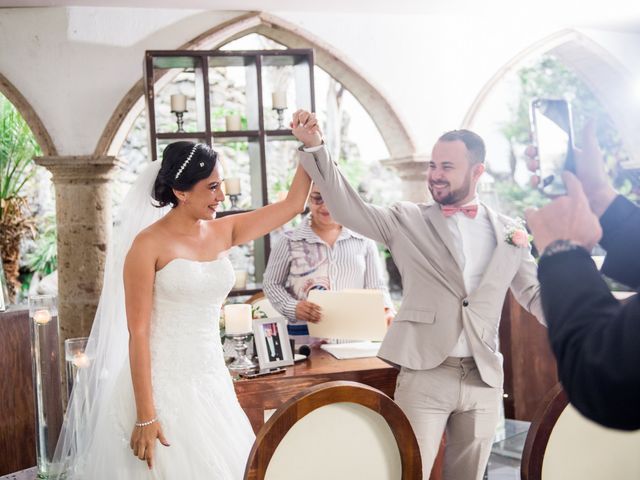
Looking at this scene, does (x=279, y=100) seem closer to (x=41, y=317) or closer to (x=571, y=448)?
(x=41, y=317)

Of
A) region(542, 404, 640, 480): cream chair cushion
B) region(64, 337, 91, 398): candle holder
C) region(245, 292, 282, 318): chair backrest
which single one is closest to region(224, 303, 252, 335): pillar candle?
region(64, 337, 91, 398): candle holder

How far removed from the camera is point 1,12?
208 inches

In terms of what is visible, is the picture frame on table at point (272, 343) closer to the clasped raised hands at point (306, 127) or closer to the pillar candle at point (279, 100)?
the clasped raised hands at point (306, 127)

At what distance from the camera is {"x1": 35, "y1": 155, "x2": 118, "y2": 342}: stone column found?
542cm

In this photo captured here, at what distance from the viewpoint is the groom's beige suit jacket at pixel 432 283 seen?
2.57m

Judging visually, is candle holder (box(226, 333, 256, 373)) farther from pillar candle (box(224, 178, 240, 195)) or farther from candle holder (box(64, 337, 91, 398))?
pillar candle (box(224, 178, 240, 195))

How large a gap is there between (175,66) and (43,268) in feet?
21.0

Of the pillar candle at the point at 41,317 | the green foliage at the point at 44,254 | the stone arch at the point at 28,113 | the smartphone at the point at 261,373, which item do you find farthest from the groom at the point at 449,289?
the green foliage at the point at 44,254

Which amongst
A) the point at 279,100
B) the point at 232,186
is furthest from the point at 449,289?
the point at 279,100

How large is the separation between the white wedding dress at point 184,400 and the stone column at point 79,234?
124 inches

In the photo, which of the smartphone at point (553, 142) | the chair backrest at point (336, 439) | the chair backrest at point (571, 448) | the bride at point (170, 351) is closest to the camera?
the smartphone at point (553, 142)

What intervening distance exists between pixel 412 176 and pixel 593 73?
2278mm

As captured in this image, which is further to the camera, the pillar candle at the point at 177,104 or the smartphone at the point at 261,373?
the pillar candle at the point at 177,104

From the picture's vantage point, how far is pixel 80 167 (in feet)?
17.9
